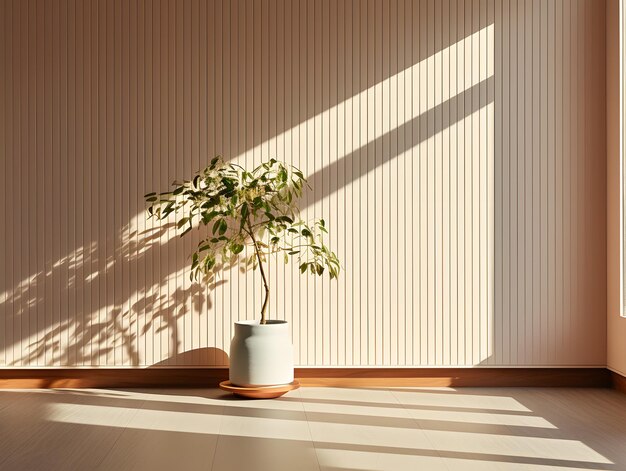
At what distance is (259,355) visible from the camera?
3832 mm

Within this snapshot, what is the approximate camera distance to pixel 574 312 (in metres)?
4.22

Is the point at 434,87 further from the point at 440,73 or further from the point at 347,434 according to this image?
the point at 347,434

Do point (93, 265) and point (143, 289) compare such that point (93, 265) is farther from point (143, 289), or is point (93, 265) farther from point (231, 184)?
point (231, 184)

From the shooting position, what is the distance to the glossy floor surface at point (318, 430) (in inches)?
107

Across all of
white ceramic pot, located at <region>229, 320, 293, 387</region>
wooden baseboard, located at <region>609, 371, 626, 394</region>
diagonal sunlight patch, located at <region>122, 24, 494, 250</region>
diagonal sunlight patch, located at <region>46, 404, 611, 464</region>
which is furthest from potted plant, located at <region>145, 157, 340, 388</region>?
wooden baseboard, located at <region>609, 371, 626, 394</region>

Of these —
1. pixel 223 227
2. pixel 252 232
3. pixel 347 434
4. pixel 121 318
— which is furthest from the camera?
pixel 121 318

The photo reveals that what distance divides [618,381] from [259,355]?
5.81 ft

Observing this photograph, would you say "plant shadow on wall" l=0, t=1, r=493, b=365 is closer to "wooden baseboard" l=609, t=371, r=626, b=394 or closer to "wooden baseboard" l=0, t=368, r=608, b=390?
"wooden baseboard" l=0, t=368, r=608, b=390

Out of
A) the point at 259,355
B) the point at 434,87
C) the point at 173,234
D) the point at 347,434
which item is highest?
the point at 434,87

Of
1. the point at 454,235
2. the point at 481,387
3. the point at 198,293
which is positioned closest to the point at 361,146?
the point at 454,235

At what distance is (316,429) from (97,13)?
2.39 m

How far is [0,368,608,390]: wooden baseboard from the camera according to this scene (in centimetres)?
418

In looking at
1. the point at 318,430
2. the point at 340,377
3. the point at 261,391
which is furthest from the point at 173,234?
the point at 318,430

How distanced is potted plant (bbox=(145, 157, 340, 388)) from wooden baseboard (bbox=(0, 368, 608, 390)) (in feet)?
1.11
